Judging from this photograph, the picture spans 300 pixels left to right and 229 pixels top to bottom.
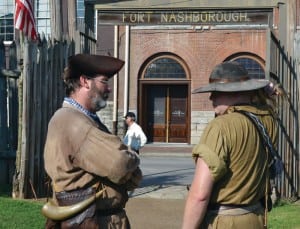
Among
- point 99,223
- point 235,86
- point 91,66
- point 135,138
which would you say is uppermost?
point 91,66

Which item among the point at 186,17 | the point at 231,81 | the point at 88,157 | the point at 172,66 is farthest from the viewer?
the point at 172,66

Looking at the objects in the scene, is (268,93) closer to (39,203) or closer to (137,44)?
(39,203)

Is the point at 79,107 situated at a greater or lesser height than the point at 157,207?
greater

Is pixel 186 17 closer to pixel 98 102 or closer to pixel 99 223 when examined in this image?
pixel 98 102

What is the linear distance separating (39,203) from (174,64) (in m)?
20.7

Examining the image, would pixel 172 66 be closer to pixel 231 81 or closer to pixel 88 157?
pixel 231 81

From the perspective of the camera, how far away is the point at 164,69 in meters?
29.8

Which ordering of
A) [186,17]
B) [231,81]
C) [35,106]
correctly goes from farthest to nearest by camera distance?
[186,17], [35,106], [231,81]

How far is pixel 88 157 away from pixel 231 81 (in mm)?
998

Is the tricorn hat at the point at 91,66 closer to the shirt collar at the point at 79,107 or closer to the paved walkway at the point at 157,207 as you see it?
the shirt collar at the point at 79,107

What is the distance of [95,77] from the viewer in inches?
148

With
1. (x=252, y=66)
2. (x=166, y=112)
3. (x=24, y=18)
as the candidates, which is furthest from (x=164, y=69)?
(x=24, y=18)

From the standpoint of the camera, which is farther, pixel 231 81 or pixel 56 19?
pixel 56 19

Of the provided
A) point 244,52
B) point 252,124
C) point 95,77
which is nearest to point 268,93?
point 252,124
